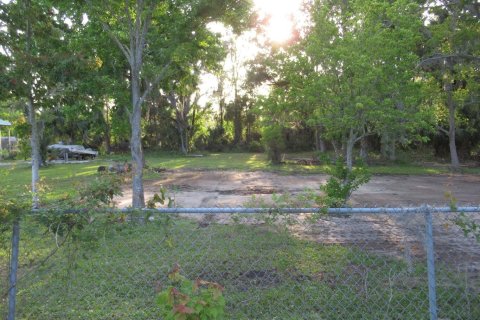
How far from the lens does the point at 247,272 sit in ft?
18.5

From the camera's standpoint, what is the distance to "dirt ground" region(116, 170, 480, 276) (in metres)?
6.53

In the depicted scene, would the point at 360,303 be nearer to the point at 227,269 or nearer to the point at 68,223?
the point at 227,269

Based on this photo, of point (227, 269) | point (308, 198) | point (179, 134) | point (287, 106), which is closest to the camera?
point (308, 198)

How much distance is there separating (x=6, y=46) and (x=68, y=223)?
7.15 meters

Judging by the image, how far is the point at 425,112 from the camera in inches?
550

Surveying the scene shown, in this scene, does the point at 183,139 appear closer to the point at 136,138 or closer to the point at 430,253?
the point at 136,138

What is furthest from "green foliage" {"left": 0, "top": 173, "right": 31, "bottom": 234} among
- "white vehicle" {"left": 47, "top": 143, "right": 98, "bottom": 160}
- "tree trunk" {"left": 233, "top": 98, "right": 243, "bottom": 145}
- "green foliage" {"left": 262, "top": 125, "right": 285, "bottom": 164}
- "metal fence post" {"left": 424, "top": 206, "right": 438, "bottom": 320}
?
"tree trunk" {"left": 233, "top": 98, "right": 243, "bottom": 145}

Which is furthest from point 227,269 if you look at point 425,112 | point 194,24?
point 425,112

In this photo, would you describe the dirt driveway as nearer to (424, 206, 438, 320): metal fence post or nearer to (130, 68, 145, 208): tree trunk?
(130, 68, 145, 208): tree trunk

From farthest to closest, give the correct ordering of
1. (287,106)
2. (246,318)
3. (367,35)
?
(287,106), (367,35), (246,318)

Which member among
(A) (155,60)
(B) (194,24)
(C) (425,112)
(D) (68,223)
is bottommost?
(D) (68,223)

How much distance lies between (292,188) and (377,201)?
4070mm

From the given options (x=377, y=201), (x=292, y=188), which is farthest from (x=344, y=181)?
(x=292, y=188)

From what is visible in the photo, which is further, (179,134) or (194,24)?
(179,134)
